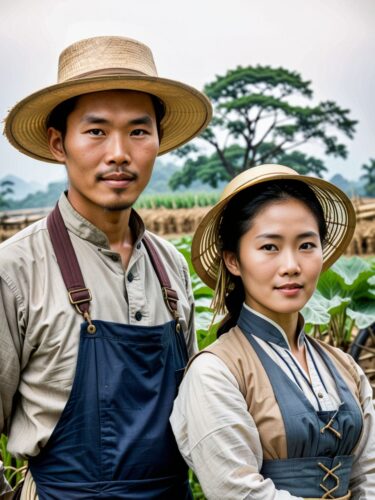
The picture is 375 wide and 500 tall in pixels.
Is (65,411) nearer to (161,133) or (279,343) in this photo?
(279,343)

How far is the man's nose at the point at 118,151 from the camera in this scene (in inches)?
79.0

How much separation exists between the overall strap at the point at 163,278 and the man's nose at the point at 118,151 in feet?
1.38

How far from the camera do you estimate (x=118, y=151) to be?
201 cm

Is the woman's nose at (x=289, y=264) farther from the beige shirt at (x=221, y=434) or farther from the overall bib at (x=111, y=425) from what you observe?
the overall bib at (x=111, y=425)

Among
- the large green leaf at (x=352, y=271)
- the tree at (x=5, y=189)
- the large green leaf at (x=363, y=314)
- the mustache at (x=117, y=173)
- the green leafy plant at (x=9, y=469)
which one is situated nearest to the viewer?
the mustache at (x=117, y=173)

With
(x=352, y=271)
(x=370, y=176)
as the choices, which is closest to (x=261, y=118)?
(x=370, y=176)

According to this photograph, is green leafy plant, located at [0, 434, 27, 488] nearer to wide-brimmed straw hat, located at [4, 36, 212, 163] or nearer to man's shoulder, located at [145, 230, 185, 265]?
man's shoulder, located at [145, 230, 185, 265]

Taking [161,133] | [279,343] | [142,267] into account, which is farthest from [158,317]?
[161,133]

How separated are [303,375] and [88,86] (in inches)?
42.5

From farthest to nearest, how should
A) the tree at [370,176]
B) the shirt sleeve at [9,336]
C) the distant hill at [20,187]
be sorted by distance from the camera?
the tree at [370,176]
the distant hill at [20,187]
the shirt sleeve at [9,336]

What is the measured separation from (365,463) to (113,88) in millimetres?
1364

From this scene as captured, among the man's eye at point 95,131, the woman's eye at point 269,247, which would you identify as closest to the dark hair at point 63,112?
the man's eye at point 95,131

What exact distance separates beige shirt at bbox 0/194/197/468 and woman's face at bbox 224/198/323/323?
382 mm

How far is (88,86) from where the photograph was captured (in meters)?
2.03
